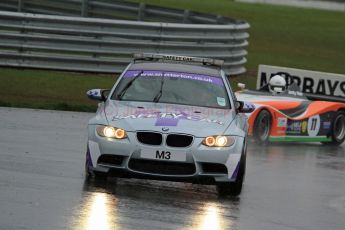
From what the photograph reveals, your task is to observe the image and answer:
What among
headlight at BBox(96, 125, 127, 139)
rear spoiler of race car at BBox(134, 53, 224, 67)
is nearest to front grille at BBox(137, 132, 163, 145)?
headlight at BBox(96, 125, 127, 139)

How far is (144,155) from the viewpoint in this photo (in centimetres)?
1075

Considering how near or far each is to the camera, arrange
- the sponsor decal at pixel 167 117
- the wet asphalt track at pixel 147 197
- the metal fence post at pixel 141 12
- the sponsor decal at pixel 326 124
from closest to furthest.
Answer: the wet asphalt track at pixel 147 197 < the sponsor decal at pixel 167 117 < the sponsor decal at pixel 326 124 < the metal fence post at pixel 141 12

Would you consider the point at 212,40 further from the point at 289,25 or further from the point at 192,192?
the point at 289,25

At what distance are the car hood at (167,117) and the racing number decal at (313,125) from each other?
251 inches

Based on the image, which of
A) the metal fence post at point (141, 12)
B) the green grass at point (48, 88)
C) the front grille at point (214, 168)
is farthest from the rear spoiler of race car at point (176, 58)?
the metal fence post at point (141, 12)

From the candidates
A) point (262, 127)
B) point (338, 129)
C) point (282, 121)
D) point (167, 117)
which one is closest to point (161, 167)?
point (167, 117)

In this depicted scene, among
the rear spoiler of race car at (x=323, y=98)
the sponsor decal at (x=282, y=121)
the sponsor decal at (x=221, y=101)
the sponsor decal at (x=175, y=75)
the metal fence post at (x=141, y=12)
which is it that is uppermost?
the sponsor decal at (x=175, y=75)

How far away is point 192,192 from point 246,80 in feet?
50.4

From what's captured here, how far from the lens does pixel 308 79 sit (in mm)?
21469

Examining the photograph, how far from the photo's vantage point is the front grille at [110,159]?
10836mm

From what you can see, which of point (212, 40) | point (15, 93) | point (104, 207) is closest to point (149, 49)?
point (212, 40)

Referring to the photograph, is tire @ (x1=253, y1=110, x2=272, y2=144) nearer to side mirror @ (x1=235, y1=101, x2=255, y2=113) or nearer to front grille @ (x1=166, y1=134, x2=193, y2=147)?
side mirror @ (x1=235, y1=101, x2=255, y2=113)

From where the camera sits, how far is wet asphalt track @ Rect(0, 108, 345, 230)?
930cm

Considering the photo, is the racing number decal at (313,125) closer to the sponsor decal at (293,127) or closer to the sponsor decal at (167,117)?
the sponsor decal at (293,127)
